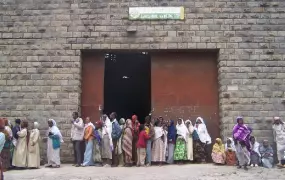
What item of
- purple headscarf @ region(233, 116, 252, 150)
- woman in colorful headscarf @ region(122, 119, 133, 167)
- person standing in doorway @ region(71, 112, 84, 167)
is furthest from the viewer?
person standing in doorway @ region(71, 112, 84, 167)

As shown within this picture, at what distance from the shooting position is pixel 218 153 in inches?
399

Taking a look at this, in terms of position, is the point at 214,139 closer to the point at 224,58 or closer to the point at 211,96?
the point at 211,96

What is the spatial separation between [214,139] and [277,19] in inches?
155

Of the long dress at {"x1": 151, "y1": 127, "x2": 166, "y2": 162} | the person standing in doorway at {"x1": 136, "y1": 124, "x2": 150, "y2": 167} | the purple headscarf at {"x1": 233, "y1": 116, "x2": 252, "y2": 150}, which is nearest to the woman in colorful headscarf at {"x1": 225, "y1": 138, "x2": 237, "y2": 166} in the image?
the purple headscarf at {"x1": 233, "y1": 116, "x2": 252, "y2": 150}

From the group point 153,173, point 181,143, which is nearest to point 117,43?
point 181,143

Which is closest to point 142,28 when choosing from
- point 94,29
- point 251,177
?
point 94,29

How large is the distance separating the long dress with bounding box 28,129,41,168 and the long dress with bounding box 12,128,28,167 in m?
0.12

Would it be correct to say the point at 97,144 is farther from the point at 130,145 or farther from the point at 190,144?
the point at 190,144

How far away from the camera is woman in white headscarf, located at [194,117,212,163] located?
10391 millimetres

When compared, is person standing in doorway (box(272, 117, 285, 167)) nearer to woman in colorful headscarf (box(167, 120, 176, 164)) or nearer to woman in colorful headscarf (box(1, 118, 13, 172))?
woman in colorful headscarf (box(167, 120, 176, 164))

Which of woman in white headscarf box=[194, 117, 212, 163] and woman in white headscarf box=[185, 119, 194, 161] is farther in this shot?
woman in white headscarf box=[194, 117, 212, 163]

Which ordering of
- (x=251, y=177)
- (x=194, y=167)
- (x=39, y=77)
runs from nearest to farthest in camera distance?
(x=251, y=177) < (x=194, y=167) < (x=39, y=77)

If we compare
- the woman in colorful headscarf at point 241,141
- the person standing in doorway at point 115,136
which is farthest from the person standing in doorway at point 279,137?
the person standing in doorway at point 115,136

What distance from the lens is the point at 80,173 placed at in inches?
349
